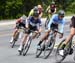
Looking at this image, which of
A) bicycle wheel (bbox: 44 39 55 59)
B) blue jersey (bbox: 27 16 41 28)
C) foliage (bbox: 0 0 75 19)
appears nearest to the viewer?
bicycle wheel (bbox: 44 39 55 59)

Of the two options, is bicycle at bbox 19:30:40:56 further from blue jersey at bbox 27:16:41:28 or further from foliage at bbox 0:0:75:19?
foliage at bbox 0:0:75:19

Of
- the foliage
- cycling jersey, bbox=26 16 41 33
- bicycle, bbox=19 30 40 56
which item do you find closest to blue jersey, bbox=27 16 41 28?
cycling jersey, bbox=26 16 41 33

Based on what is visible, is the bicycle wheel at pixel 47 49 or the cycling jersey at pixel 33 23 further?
the cycling jersey at pixel 33 23

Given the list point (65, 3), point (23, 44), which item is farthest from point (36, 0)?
point (23, 44)

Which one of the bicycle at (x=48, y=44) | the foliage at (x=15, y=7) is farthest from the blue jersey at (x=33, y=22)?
the foliage at (x=15, y=7)

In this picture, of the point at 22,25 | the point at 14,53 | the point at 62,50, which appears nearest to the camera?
the point at 62,50

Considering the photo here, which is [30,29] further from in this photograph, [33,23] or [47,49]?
[47,49]

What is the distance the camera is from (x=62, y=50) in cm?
1239

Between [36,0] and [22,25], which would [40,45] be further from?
[36,0]

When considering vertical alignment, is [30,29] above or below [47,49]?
above

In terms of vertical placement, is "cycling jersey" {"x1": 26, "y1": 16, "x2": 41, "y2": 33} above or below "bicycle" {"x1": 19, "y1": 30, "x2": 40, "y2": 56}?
above

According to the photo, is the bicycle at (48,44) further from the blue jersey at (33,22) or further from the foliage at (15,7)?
the foliage at (15,7)

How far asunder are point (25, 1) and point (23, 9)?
0.98 meters

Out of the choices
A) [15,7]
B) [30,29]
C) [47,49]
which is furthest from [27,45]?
[15,7]
